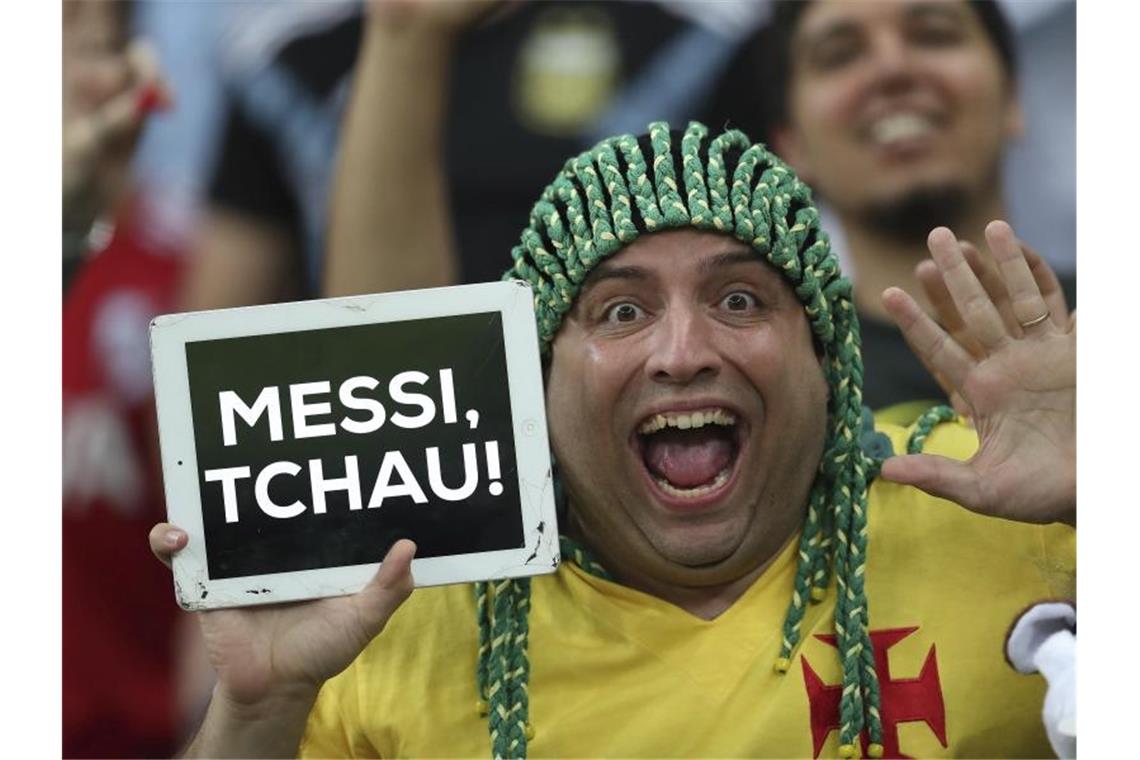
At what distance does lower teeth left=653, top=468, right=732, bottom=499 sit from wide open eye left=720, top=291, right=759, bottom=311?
0.57ft

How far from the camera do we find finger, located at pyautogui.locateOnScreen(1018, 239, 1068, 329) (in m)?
1.63

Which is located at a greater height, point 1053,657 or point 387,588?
point 387,588

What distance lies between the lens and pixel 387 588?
1493 millimetres

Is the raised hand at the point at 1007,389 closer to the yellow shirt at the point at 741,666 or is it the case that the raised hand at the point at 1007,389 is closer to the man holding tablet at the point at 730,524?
the man holding tablet at the point at 730,524

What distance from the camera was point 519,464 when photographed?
1522 millimetres

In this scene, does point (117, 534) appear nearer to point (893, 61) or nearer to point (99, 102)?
point (99, 102)

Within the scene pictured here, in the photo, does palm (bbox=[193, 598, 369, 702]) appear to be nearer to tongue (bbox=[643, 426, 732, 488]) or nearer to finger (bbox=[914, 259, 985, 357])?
tongue (bbox=[643, 426, 732, 488])

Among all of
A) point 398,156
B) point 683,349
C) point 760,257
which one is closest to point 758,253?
point 760,257

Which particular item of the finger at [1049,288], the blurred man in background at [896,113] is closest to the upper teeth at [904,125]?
the blurred man in background at [896,113]

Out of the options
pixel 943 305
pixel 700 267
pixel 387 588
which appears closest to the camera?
pixel 387 588

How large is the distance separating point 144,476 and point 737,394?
3.35 ft

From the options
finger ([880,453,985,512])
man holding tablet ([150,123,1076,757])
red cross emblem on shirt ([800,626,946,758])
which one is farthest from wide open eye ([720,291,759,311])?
red cross emblem on shirt ([800,626,946,758])

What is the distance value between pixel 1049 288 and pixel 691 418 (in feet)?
1.40

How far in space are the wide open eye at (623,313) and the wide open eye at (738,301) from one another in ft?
0.30
